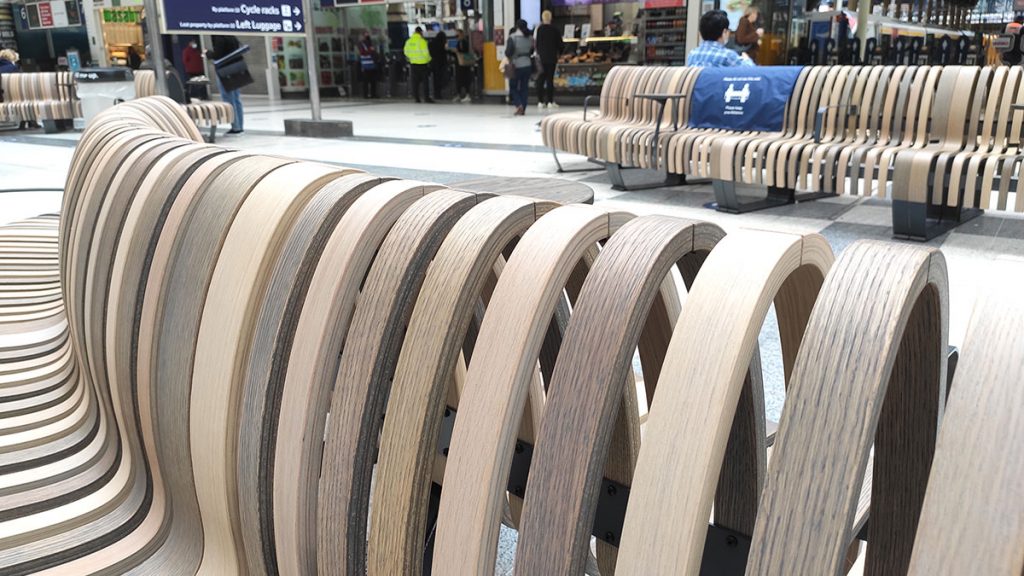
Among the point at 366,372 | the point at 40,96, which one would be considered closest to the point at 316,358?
the point at 366,372

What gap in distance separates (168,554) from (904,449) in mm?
1079

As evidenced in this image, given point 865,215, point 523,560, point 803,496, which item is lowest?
point 865,215

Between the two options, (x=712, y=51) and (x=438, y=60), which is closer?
(x=712, y=51)

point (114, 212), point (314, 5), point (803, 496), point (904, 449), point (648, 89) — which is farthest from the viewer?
point (314, 5)

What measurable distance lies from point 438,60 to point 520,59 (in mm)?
4705

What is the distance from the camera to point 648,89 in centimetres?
679

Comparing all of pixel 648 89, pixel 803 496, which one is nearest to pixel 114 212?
pixel 803 496

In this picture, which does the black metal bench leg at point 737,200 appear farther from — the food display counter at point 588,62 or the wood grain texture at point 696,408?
the food display counter at point 588,62

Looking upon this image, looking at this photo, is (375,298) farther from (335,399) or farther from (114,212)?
(114,212)

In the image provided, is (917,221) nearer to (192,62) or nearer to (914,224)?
(914,224)

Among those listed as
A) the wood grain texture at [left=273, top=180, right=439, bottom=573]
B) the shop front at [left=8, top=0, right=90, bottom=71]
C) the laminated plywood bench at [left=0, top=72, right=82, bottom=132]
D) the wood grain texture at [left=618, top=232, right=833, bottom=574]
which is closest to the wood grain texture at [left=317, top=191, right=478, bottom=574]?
the wood grain texture at [left=273, top=180, right=439, bottom=573]

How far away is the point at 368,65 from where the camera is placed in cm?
2009

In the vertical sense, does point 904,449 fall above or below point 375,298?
below

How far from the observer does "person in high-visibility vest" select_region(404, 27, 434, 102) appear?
1712 cm
